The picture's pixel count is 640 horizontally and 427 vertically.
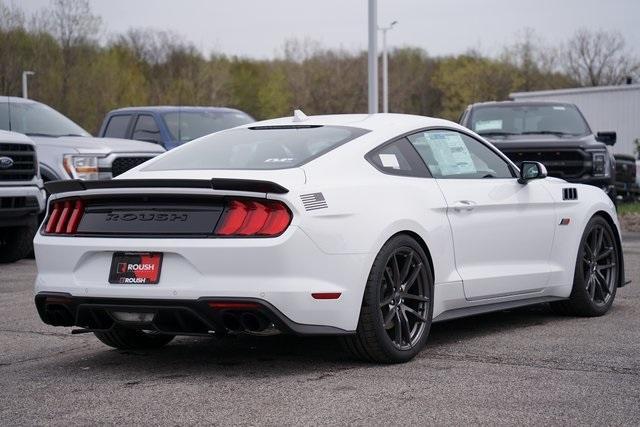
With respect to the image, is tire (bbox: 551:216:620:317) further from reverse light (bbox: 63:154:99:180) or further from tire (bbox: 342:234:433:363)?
reverse light (bbox: 63:154:99:180)

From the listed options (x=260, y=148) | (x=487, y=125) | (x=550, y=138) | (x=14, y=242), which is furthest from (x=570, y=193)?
(x=487, y=125)

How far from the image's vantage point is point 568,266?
324 inches

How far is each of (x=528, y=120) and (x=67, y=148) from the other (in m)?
6.10

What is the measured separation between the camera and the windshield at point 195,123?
17.2m

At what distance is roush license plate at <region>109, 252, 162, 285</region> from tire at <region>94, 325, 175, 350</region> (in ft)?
2.48

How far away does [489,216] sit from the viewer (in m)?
7.49

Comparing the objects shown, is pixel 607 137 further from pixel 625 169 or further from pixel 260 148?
pixel 260 148

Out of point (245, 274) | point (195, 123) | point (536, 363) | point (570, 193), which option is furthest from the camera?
point (195, 123)

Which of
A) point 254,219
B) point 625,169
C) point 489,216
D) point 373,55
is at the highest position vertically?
point 373,55

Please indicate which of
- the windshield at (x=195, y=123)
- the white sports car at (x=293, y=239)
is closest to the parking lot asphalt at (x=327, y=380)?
the white sports car at (x=293, y=239)

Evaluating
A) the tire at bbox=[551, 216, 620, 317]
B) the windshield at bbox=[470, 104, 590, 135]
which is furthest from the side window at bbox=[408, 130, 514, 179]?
the windshield at bbox=[470, 104, 590, 135]

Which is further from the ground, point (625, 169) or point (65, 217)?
point (65, 217)

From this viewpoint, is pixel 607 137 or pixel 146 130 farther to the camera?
pixel 146 130

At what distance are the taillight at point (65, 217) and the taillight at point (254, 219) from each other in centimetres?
91
